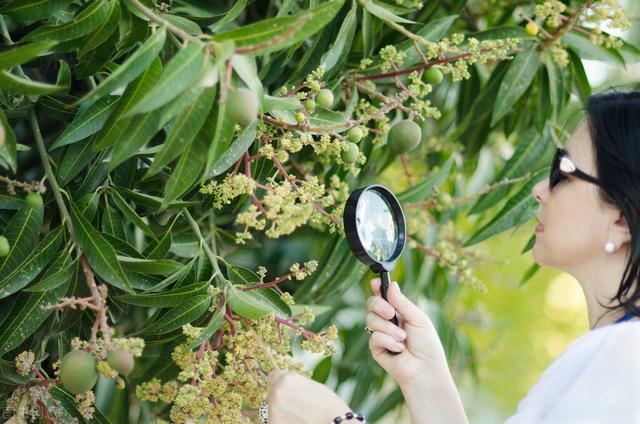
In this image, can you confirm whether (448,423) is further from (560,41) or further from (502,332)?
(502,332)

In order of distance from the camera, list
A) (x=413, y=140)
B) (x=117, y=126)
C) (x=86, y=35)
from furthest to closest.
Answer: (x=413, y=140), (x=86, y=35), (x=117, y=126)

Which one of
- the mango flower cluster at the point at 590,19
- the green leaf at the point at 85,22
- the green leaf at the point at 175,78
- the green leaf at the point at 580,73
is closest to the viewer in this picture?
the green leaf at the point at 175,78

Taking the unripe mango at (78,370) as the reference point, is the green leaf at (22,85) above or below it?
above

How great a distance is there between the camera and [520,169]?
2098 mm

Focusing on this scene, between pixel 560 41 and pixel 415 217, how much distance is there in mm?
530

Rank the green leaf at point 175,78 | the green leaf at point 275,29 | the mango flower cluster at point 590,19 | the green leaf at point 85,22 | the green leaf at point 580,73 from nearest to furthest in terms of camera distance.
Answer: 1. the green leaf at point 175,78
2. the green leaf at point 275,29
3. the green leaf at point 85,22
4. the mango flower cluster at point 590,19
5. the green leaf at point 580,73

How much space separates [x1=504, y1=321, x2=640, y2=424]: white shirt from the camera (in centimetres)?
118

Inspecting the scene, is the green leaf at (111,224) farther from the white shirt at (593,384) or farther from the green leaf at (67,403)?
the white shirt at (593,384)

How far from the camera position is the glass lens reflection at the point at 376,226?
143 cm

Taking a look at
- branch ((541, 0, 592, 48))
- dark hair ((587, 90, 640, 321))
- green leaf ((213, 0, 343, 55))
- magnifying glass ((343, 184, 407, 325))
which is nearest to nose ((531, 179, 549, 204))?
dark hair ((587, 90, 640, 321))

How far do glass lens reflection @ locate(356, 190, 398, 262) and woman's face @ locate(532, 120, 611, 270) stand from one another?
26 cm

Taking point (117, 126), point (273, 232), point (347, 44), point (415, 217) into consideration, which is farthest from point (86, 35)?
point (415, 217)

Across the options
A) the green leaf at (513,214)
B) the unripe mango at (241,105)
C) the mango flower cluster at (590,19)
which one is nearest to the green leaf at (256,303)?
the unripe mango at (241,105)

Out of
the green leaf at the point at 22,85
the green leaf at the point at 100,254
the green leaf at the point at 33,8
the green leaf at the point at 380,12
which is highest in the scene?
the green leaf at the point at 33,8
